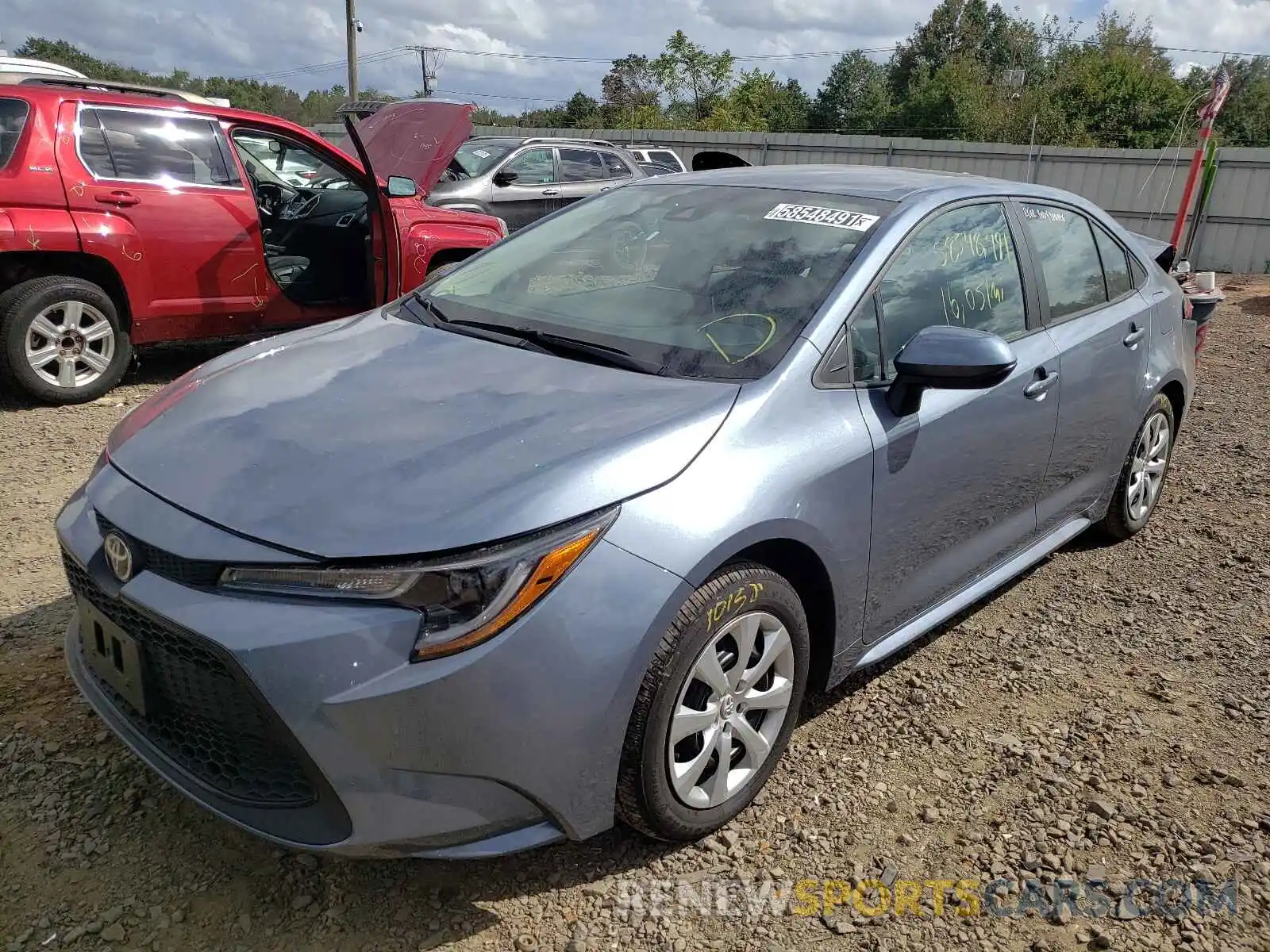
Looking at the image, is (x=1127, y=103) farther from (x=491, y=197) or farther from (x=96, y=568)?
(x=96, y=568)

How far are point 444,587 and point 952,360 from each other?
1.44m

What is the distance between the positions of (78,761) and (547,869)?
132cm

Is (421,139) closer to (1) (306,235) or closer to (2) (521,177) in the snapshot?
(1) (306,235)

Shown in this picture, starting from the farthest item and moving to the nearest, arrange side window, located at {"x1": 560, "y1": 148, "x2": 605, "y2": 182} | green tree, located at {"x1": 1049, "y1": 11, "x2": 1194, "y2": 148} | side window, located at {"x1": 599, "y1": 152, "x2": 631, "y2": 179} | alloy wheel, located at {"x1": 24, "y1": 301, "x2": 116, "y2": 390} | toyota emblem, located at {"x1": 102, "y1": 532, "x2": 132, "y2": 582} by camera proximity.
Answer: green tree, located at {"x1": 1049, "y1": 11, "x2": 1194, "y2": 148}, side window, located at {"x1": 599, "y1": 152, "x2": 631, "y2": 179}, side window, located at {"x1": 560, "y1": 148, "x2": 605, "y2": 182}, alloy wheel, located at {"x1": 24, "y1": 301, "x2": 116, "y2": 390}, toyota emblem, located at {"x1": 102, "y1": 532, "x2": 132, "y2": 582}

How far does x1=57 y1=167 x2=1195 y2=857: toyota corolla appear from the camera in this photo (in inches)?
73.2

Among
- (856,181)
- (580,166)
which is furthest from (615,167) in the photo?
(856,181)

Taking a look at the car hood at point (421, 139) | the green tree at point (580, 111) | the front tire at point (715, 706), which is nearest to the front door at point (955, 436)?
the front tire at point (715, 706)

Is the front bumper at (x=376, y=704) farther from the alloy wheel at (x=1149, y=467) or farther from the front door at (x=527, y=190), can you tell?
the front door at (x=527, y=190)

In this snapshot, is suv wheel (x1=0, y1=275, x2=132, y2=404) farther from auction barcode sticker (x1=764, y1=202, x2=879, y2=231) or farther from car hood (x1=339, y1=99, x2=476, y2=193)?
auction barcode sticker (x1=764, y1=202, x2=879, y2=231)

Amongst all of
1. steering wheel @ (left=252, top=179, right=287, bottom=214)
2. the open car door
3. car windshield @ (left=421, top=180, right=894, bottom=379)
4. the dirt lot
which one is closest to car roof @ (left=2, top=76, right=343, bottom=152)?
steering wheel @ (left=252, top=179, right=287, bottom=214)

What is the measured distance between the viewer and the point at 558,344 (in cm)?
268

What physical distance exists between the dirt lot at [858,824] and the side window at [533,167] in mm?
9000

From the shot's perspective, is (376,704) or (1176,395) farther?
(1176,395)

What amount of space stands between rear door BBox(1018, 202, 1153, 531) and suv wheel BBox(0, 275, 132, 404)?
5001 millimetres
